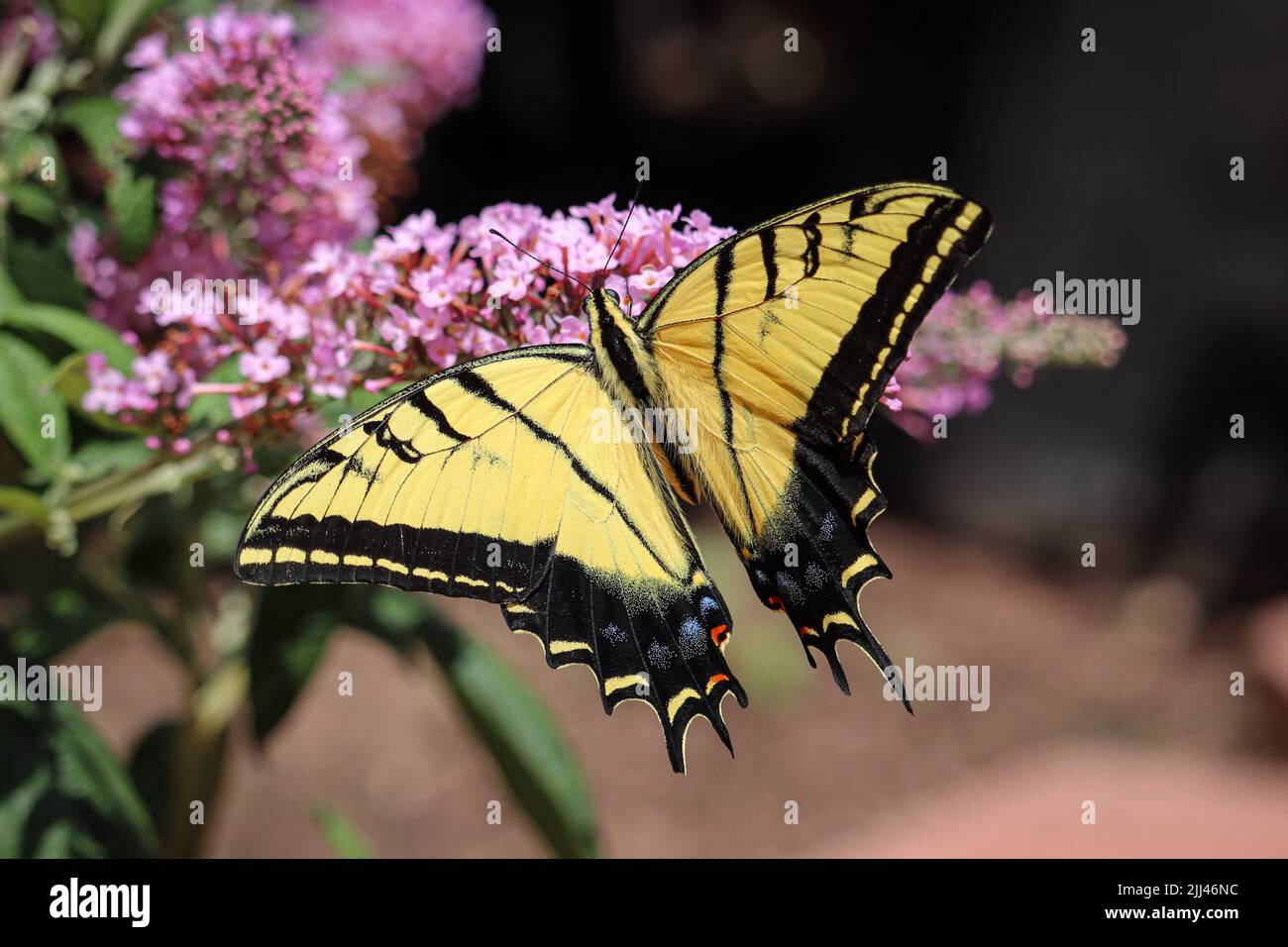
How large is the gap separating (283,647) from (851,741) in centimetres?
334

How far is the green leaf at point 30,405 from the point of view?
5.13 feet

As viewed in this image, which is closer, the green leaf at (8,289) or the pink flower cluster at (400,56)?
the green leaf at (8,289)

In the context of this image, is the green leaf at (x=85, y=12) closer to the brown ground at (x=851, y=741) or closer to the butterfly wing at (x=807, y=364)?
the butterfly wing at (x=807, y=364)

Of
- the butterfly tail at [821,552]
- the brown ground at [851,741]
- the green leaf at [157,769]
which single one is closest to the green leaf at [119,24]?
the green leaf at [157,769]

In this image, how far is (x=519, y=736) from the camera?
2043 mm

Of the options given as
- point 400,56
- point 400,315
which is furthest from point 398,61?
point 400,315

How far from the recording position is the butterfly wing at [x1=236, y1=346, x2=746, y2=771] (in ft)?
4.68

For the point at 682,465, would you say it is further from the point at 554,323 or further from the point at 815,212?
the point at 815,212

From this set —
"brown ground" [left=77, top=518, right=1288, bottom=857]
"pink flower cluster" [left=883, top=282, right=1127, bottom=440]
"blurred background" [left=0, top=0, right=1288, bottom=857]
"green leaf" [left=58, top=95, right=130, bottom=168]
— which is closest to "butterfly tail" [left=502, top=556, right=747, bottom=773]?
"pink flower cluster" [left=883, top=282, right=1127, bottom=440]

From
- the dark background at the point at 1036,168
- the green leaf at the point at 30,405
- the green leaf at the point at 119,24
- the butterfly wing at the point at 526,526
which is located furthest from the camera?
the dark background at the point at 1036,168

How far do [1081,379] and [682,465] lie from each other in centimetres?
400

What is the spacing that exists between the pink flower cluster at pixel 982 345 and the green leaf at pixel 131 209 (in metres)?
1.23

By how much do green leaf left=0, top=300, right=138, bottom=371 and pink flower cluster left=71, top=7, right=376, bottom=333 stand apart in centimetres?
10

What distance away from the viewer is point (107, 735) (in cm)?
441
